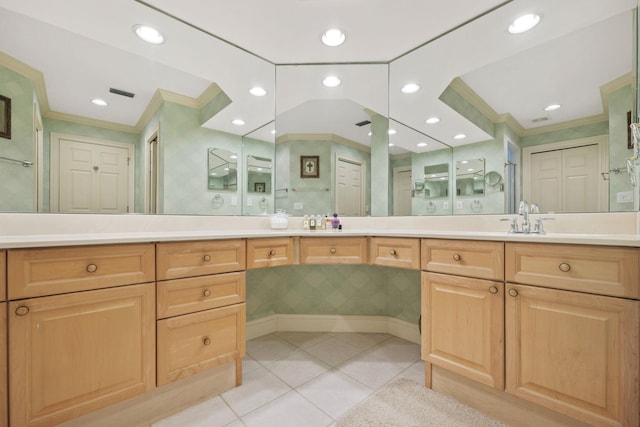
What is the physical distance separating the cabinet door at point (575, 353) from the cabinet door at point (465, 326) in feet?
0.16

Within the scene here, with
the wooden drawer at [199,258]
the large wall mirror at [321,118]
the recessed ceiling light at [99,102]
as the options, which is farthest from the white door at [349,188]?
the recessed ceiling light at [99,102]

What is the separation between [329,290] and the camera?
2.36 meters

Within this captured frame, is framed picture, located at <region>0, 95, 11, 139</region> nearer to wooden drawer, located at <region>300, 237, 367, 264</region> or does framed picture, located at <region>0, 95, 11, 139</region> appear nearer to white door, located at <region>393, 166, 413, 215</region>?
wooden drawer, located at <region>300, 237, 367, 264</region>

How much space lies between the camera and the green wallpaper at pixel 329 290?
2.30m

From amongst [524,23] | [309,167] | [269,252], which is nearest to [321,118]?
[309,167]

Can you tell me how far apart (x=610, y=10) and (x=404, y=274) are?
2.00 meters

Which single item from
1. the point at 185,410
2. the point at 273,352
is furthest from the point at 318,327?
the point at 185,410

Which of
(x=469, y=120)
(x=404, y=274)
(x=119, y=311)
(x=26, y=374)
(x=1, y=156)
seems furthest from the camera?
(x=404, y=274)

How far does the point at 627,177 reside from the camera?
4.44ft

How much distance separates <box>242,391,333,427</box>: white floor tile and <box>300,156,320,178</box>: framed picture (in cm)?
164

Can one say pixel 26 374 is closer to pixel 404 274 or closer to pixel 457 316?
pixel 457 316

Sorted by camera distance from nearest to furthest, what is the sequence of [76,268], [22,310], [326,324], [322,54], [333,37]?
[22,310]
[76,268]
[333,37]
[322,54]
[326,324]

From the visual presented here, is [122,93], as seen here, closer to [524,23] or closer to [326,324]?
[326,324]

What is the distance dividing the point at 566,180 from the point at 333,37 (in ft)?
5.87
